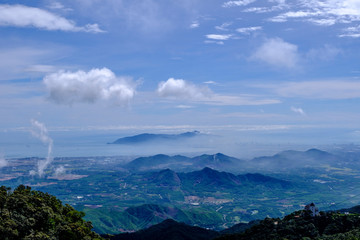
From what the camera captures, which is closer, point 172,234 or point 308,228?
A: point 308,228

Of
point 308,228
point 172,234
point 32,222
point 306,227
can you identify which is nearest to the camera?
point 32,222

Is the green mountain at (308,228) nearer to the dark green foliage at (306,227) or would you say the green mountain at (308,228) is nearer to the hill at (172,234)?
the dark green foliage at (306,227)

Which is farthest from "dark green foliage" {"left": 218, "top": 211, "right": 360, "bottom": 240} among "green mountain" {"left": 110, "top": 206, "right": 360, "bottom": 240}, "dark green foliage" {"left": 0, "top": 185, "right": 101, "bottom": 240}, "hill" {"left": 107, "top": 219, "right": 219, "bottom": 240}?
"hill" {"left": 107, "top": 219, "right": 219, "bottom": 240}

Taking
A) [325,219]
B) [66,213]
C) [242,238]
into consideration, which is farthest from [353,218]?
[66,213]

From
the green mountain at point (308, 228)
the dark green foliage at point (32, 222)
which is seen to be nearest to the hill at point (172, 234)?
the green mountain at point (308, 228)

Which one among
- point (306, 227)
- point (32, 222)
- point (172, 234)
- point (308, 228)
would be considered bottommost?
point (172, 234)

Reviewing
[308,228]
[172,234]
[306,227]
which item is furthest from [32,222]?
[172,234]

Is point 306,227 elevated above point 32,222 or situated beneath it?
situated beneath

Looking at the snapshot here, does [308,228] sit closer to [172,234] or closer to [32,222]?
[32,222]

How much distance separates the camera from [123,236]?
419ft

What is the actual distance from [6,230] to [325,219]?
60.2 meters

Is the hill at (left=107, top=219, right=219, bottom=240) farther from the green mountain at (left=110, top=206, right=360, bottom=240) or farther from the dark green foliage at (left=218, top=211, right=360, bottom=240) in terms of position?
the dark green foliage at (left=218, top=211, right=360, bottom=240)

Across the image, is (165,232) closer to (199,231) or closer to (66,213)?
(199,231)

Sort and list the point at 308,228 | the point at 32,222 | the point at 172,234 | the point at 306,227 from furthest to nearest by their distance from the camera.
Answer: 1. the point at 172,234
2. the point at 306,227
3. the point at 308,228
4. the point at 32,222
